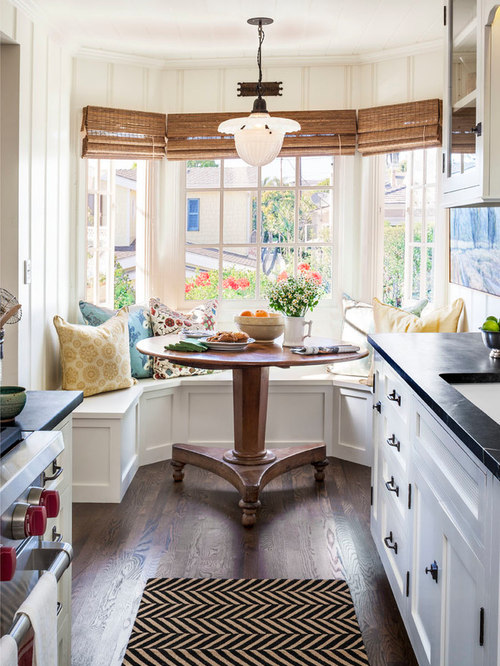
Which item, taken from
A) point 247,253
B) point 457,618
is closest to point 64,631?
point 457,618

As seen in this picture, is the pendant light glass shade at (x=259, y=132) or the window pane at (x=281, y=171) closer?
the pendant light glass shade at (x=259, y=132)

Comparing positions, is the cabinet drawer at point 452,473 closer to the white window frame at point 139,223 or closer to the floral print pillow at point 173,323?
the floral print pillow at point 173,323

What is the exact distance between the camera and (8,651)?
1195mm

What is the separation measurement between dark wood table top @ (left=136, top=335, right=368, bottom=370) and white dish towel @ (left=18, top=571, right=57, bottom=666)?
2.04 meters

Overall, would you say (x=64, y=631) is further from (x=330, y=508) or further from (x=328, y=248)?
(x=328, y=248)

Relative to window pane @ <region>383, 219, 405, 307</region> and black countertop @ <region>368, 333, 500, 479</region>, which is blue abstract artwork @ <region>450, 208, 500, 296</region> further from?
window pane @ <region>383, 219, 405, 307</region>

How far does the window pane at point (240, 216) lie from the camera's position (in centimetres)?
526

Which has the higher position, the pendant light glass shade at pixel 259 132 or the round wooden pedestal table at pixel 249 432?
the pendant light glass shade at pixel 259 132

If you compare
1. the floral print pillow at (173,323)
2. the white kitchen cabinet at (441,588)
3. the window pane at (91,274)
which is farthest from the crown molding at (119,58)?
the white kitchen cabinet at (441,588)

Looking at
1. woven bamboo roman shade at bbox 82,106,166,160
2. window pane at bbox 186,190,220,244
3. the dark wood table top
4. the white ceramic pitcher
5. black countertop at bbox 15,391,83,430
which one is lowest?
black countertop at bbox 15,391,83,430

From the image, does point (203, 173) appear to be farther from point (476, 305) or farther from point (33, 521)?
point (33, 521)

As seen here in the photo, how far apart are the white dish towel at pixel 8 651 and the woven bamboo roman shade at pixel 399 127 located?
13.3 ft

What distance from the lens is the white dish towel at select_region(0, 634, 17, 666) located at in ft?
3.87

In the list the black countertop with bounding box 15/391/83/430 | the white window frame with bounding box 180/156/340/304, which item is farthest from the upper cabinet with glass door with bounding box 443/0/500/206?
the white window frame with bounding box 180/156/340/304
